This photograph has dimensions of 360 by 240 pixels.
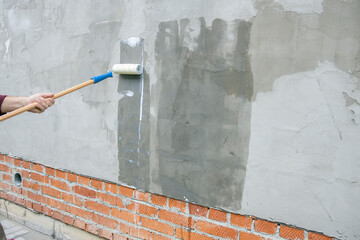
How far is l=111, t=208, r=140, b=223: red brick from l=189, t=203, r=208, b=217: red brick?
513mm

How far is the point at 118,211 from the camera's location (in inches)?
93.6

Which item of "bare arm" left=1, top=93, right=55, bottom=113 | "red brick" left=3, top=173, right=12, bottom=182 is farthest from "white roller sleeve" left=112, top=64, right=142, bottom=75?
"red brick" left=3, top=173, right=12, bottom=182

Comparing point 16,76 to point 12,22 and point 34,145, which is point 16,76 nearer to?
point 12,22

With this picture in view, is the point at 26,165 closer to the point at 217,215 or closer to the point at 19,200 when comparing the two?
the point at 19,200

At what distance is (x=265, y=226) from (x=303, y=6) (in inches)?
50.2

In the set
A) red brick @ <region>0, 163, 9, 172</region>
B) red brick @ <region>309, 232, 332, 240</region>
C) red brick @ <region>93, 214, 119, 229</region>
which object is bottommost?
red brick @ <region>93, 214, 119, 229</region>

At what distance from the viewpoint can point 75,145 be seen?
8.39 ft

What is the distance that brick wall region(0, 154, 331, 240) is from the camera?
6.00 ft

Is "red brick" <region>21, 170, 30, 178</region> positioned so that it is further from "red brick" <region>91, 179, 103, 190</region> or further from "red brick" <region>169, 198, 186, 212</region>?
"red brick" <region>169, 198, 186, 212</region>

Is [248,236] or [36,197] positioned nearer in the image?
[248,236]

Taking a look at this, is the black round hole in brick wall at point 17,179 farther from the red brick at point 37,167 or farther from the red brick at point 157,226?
the red brick at point 157,226

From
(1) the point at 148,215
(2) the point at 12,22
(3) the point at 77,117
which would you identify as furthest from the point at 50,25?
(1) the point at 148,215

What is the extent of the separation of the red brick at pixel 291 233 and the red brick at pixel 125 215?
1114 millimetres

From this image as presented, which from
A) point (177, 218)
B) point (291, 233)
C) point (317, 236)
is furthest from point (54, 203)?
point (317, 236)
